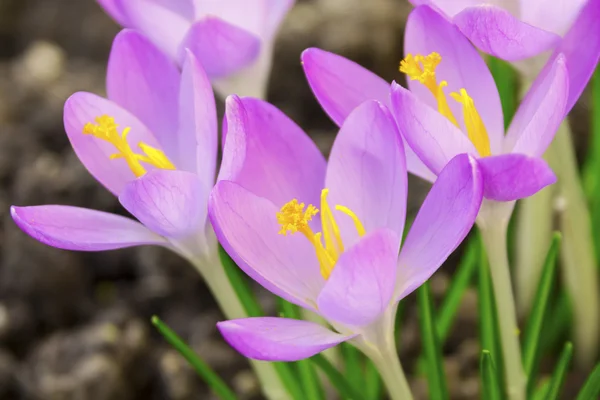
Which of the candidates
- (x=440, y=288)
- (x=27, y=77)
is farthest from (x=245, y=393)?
(x=27, y=77)

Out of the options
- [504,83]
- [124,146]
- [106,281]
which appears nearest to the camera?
[124,146]

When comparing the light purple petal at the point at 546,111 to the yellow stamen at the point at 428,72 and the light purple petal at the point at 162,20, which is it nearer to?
the yellow stamen at the point at 428,72

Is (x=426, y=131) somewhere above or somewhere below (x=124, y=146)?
above

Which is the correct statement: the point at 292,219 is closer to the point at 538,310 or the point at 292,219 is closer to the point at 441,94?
the point at 441,94

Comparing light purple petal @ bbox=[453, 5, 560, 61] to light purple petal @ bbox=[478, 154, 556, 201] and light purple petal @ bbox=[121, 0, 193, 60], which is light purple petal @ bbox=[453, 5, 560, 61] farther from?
light purple petal @ bbox=[121, 0, 193, 60]

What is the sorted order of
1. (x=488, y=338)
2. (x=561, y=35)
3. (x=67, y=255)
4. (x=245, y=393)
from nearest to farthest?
(x=561, y=35) < (x=488, y=338) < (x=245, y=393) < (x=67, y=255)

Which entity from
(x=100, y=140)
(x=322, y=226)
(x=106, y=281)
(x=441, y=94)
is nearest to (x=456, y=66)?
(x=441, y=94)

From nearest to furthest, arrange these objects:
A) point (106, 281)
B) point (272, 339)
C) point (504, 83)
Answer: point (272, 339)
point (504, 83)
point (106, 281)

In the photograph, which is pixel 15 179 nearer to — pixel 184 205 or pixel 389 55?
pixel 389 55
